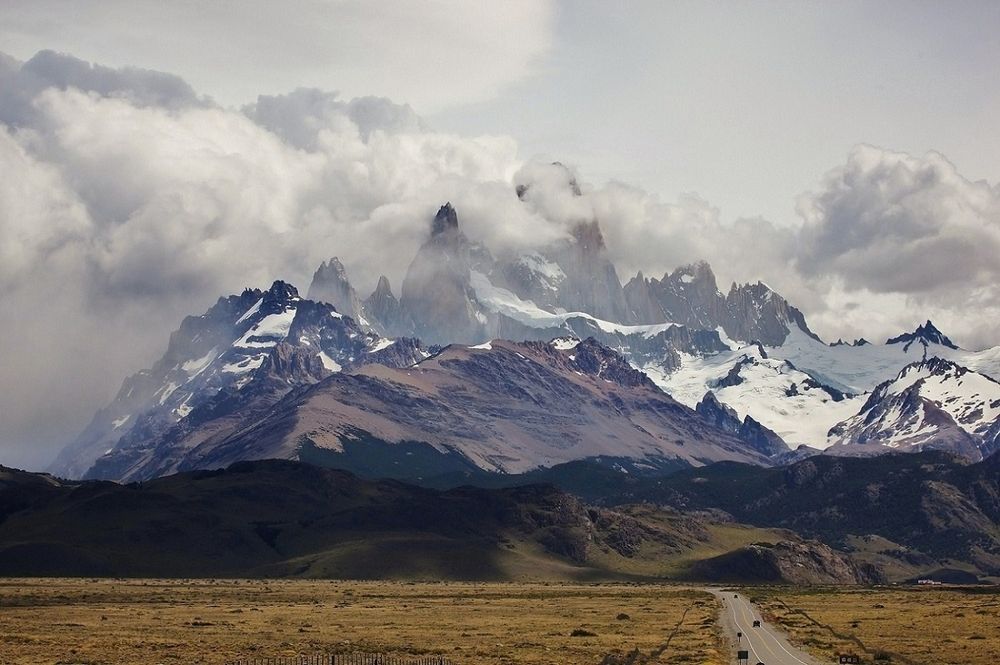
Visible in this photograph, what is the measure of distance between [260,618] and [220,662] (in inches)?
2946

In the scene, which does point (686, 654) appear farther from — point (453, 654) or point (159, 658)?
point (159, 658)

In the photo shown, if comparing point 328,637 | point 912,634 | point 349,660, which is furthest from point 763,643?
point 328,637

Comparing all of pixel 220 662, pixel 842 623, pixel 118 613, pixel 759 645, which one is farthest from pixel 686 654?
pixel 118 613

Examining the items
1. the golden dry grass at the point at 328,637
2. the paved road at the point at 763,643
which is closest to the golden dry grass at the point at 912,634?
the paved road at the point at 763,643

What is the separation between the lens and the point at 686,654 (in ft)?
417

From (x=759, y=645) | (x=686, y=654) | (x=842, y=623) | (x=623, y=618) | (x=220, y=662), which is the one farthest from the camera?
(x=623, y=618)

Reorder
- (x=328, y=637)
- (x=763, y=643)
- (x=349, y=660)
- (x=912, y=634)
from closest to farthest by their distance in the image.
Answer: (x=349, y=660), (x=763, y=643), (x=328, y=637), (x=912, y=634)

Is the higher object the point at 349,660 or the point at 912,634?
the point at 912,634

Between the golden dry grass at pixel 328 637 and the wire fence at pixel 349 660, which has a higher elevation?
the golden dry grass at pixel 328 637

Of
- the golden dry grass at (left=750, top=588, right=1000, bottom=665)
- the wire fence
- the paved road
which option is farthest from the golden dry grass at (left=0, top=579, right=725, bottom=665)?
the golden dry grass at (left=750, top=588, right=1000, bottom=665)

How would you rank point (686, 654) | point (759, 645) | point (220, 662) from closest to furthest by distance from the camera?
point (220, 662) → point (686, 654) → point (759, 645)

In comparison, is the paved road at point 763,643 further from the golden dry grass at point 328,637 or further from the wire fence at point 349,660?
the wire fence at point 349,660

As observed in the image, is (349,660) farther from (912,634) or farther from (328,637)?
(912,634)

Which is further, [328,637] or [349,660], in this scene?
[328,637]
